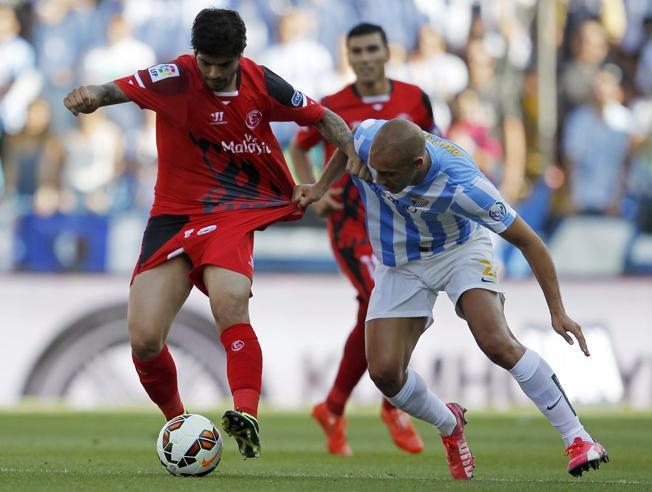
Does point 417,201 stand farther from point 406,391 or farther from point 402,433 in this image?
point 402,433

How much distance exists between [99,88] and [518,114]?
1082 centimetres

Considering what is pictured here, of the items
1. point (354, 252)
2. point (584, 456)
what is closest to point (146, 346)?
point (584, 456)

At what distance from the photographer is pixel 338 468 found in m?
7.36

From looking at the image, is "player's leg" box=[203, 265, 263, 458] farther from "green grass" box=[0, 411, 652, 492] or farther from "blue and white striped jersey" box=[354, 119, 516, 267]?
"blue and white striped jersey" box=[354, 119, 516, 267]

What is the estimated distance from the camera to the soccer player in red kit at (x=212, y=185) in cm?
645

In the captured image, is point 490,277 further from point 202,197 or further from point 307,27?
point 307,27

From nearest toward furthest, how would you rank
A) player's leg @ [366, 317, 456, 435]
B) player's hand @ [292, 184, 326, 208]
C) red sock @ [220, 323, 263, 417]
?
red sock @ [220, 323, 263, 417]
player's leg @ [366, 317, 456, 435]
player's hand @ [292, 184, 326, 208]

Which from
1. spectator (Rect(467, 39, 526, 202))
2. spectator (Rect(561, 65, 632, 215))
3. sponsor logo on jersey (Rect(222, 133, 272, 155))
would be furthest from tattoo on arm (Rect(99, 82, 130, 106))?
spectator (Rect(561, 65, 632, 215))

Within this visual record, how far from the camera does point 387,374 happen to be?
668 cm

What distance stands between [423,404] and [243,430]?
122 centimetres

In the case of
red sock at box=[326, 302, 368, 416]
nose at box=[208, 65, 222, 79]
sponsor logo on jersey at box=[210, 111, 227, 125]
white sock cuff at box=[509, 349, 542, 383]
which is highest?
nose at box=[208, 65, 222, 79]

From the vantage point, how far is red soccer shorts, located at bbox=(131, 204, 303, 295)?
6648mm

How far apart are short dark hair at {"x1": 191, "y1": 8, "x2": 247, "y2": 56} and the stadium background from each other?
918 cm

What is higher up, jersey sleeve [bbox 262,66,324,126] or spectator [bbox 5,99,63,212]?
jersey sleeve [bbox 262,66,324,126]
